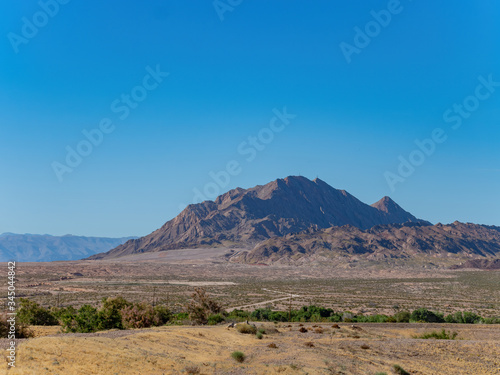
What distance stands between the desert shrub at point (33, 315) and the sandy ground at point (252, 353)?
3.03 m

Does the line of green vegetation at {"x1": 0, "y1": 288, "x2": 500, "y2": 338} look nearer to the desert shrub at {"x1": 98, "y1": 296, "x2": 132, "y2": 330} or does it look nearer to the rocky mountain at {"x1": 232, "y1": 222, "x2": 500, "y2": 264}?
the desert shrub at {"x1": 98, "y1": 296, "x2": 132, "y2": 330}

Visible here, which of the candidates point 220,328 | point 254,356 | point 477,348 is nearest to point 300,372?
point 254,356

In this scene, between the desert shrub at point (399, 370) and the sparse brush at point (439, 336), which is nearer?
the desert shrub at point (399, 370)

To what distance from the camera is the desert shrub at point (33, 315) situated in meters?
29.2

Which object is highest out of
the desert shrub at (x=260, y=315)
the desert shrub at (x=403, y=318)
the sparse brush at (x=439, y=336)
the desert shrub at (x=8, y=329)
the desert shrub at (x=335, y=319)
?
the desert shrub at (x=8, y=329)

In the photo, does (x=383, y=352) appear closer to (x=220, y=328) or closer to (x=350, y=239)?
(x=220, y=328)

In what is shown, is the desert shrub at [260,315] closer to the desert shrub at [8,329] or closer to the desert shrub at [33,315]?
the desert shrub at [33,315]

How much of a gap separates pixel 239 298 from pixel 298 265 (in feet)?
361

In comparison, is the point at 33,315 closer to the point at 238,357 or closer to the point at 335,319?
the point at 238,357

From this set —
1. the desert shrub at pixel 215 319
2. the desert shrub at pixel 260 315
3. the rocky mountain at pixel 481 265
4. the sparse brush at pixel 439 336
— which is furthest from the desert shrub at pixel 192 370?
the rocky mountain at pixel 481 265

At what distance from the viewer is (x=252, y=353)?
20.8 meters

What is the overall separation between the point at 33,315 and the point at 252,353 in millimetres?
17732

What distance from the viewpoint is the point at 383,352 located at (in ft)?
74.3

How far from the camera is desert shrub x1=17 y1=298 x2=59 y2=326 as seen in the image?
29172mm
